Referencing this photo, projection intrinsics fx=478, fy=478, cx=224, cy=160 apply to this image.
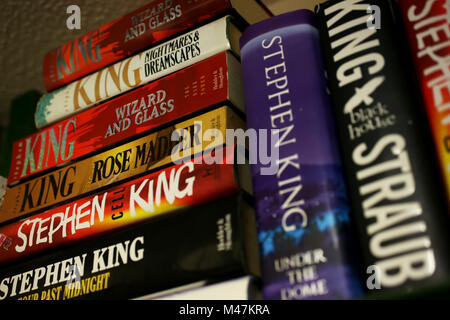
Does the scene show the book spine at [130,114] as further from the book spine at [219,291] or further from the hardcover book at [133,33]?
the book spine at [219,291]

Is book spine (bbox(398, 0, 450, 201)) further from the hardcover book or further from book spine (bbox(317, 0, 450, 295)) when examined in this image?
the hardcover book

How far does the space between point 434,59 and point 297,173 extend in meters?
0.16

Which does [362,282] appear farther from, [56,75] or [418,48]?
[56,75]

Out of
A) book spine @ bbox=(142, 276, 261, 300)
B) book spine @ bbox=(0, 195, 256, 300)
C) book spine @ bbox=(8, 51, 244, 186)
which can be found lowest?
book spine @ bbox=(142, 276, 261, 300)

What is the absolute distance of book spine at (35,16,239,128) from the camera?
0.60m

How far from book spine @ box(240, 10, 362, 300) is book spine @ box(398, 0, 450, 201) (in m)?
0.09

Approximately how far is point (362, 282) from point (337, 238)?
0.04 m

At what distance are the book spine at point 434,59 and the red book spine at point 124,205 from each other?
19 centimetres

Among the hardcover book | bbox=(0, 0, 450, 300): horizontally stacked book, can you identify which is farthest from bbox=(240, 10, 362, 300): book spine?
the hardcover book

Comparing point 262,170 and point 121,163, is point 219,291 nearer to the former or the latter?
point 262,170

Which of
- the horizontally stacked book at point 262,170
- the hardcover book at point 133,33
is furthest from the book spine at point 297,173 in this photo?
the hardcover book at point 133,33

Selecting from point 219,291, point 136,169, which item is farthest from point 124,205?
point 219,291

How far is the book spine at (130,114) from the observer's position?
0.57m

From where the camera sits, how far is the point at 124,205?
0.55m
